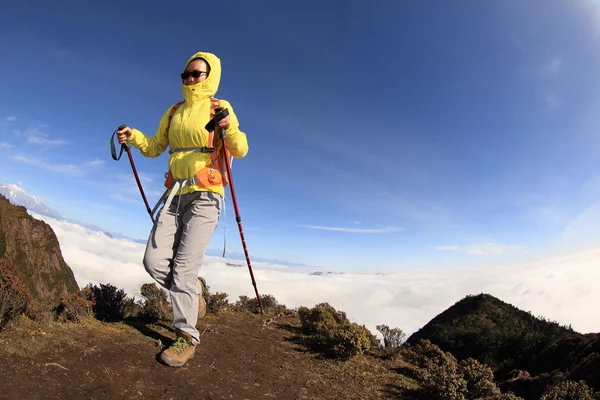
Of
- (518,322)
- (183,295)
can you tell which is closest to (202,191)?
(183,295)

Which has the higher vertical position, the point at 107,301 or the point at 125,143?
the point at 125,143

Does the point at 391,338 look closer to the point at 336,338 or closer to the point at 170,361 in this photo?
the point at 336,338

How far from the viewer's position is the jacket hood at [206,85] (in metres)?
4.45

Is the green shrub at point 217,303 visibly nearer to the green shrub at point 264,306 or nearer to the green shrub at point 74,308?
the green shrub at point 264,306

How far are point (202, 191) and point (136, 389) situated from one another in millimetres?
2344

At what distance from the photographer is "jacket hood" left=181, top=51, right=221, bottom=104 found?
4.45m

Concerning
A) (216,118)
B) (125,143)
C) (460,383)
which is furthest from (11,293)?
(460,383)

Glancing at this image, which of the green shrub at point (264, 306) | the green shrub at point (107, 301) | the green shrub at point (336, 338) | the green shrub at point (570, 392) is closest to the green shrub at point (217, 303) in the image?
the green shrub at point (264, 306)

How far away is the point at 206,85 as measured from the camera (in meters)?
4.49

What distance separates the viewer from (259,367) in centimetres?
480

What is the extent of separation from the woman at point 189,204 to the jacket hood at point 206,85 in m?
0.01

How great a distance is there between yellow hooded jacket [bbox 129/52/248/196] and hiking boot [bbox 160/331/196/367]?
196 centimetres

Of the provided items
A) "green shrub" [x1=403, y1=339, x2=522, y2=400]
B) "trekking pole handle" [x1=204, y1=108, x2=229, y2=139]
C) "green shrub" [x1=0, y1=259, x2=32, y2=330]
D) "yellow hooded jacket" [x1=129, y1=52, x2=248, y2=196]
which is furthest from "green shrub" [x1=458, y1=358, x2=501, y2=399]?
"green shrub" [x1=0, y1=259, x2=32, y2=330]

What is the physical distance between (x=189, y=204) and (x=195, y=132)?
1.00m
